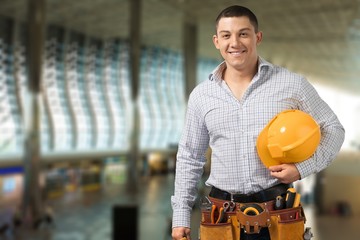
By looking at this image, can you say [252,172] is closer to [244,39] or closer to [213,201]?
[213,201]

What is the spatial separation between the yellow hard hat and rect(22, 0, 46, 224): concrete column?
1780 centimetres

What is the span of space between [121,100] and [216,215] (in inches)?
1433

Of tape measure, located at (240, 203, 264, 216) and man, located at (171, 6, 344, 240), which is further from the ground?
man, located at (171, 6, 344, 240)

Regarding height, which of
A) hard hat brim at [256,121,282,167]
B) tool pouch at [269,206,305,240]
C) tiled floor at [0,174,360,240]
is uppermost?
hard hat brim at [256,121,282,167]

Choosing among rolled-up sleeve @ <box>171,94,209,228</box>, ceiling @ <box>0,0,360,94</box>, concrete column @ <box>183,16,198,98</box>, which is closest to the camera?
rolled-up sleeve @ <box>171,94,209,228</box>

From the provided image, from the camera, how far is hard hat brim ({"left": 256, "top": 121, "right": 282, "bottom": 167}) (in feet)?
5.38

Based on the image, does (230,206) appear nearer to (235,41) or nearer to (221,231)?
(221,231)

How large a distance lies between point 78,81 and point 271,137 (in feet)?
112

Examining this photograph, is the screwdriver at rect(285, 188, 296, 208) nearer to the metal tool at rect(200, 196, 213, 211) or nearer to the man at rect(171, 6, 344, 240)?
the man at rect(171, 6, 344, 240)

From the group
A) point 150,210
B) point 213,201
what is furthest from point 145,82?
point 213,201

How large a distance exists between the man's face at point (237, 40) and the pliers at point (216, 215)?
61 centimetres

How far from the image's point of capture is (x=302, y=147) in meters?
1.57

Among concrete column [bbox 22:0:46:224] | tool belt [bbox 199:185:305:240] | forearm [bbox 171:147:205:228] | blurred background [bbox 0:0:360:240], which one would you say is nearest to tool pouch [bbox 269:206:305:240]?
tool belt [bbox 199:185:305:240]

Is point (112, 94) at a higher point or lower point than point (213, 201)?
higher
